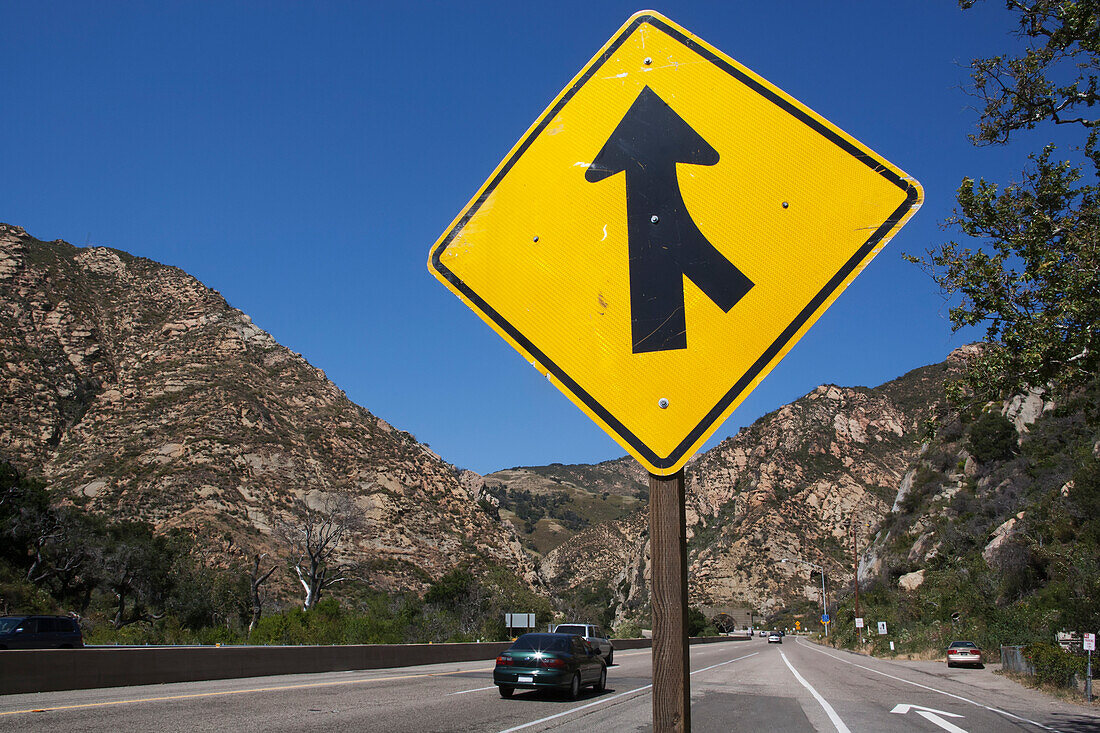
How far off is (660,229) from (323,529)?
49657 mm

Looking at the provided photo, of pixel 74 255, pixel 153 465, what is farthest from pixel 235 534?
pixel 74 255

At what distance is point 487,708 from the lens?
13219mm

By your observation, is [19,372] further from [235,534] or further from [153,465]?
[235,534]

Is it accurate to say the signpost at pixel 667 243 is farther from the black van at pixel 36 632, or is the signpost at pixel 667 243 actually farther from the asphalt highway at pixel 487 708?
the black van at pixel 36 632

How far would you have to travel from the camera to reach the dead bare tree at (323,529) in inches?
1893

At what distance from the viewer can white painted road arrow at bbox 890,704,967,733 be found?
1194 centimetres

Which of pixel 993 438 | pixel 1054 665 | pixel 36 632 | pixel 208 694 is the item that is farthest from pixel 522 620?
pixel 993 438

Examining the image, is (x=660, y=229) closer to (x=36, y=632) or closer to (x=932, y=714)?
(x=932, y=714)

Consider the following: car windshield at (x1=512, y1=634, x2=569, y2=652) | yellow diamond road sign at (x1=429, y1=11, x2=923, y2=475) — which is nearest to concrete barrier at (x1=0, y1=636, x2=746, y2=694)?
car windshield at (x1=512, y1=634, x2=569, y2=652)

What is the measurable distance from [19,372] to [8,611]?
110 ft

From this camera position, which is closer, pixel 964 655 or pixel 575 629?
pixel 575 629

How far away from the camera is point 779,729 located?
37.8 feet

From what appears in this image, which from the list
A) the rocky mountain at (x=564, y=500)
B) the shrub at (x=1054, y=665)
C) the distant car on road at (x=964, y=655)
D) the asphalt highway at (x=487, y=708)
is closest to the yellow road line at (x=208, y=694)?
the asphalt highway at (x=487, y=708)

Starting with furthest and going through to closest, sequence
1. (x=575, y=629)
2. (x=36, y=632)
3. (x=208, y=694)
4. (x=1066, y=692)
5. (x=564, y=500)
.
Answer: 1. (x=564, y=500)
2. (x=575, y=629)
3. (x=36, y=632)
4. (x=1066, y=692)
5. (x=208, y=694)
